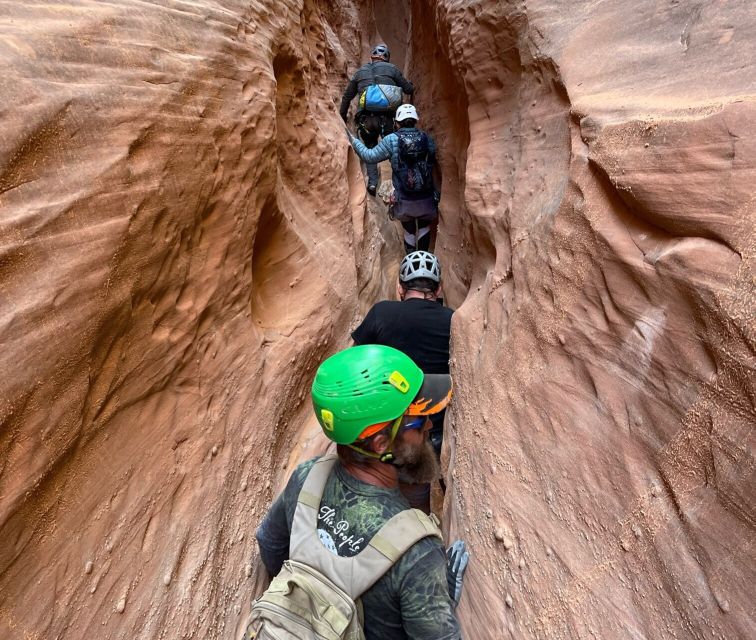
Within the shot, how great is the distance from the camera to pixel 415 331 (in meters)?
3.12

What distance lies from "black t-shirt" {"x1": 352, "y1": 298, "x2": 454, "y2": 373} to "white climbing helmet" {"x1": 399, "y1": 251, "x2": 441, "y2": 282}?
36 cm

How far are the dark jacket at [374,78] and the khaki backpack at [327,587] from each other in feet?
19.5

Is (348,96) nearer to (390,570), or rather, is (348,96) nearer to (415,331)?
(415,331)

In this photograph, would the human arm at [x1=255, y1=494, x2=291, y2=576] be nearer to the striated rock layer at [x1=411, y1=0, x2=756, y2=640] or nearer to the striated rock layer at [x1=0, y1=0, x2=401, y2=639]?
the striated rock layer at [x1=0, y1=0, x2=401, y2=639]

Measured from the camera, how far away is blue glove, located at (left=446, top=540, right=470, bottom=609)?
1.89 meters

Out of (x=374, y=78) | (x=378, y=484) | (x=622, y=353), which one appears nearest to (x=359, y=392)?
(x=378, y=484)

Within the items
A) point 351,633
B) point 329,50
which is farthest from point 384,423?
point 329,50

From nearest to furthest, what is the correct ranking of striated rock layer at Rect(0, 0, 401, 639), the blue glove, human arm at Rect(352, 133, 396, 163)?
1. striated rock layer at Rect(0, 0, 401, 639)
2. the blue glove
3. human arm at Rect(352, 133, 396, 163)

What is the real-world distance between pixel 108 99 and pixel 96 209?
416 millimetres

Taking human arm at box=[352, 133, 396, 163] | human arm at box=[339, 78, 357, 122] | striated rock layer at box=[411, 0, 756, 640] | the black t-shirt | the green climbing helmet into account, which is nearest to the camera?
striated rock layer at box=[411, 0, 756, 640]

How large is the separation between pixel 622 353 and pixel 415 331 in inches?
66.6

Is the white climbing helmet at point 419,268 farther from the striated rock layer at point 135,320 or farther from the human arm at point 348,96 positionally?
the human arm at point 348,96

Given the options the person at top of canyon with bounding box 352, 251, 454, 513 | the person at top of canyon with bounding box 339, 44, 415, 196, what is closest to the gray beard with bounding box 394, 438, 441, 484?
the person at top of canyon with bounding box 352, 251, 454, 513

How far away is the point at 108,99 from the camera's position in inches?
63.9
